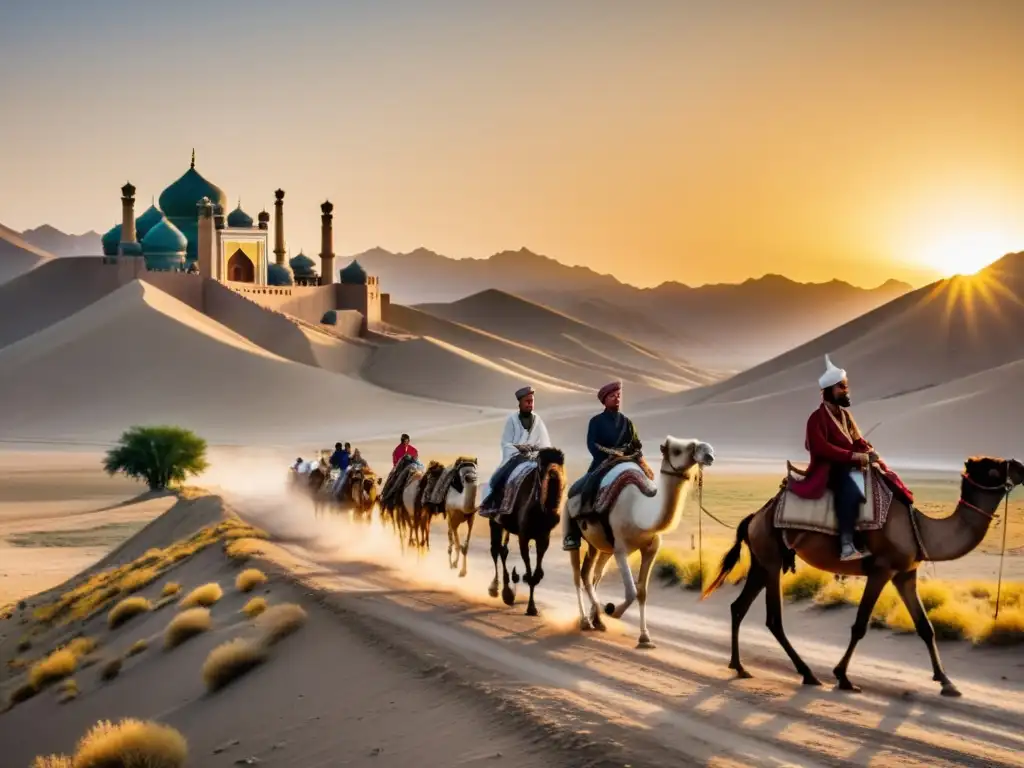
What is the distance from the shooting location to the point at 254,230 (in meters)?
130

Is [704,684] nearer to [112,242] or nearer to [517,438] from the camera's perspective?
[517,438]

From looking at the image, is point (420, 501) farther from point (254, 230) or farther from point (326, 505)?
point (254, 230)

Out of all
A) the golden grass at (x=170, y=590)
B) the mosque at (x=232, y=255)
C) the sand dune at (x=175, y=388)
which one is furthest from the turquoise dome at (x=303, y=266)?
the golden grass at (x=170, y=590)

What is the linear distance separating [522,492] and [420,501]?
637cm

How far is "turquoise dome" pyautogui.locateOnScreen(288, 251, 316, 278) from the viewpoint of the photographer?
143 m

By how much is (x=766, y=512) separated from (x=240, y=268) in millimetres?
121571

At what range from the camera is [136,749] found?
1145 centimetres

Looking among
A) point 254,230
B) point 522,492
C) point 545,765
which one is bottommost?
→ point 545,765

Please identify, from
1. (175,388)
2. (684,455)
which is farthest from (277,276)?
(684,455)

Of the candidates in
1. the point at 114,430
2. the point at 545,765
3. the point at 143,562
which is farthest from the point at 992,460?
the point at 114,430

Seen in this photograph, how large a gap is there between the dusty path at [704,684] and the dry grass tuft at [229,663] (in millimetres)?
1161

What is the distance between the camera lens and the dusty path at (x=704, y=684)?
32.6 ft

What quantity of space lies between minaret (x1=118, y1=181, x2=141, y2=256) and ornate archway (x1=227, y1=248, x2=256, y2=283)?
852cm

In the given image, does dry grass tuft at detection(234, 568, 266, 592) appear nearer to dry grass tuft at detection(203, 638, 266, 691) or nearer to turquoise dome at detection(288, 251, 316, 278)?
dry grass tuft at detection(203, 638, 266, 691)
